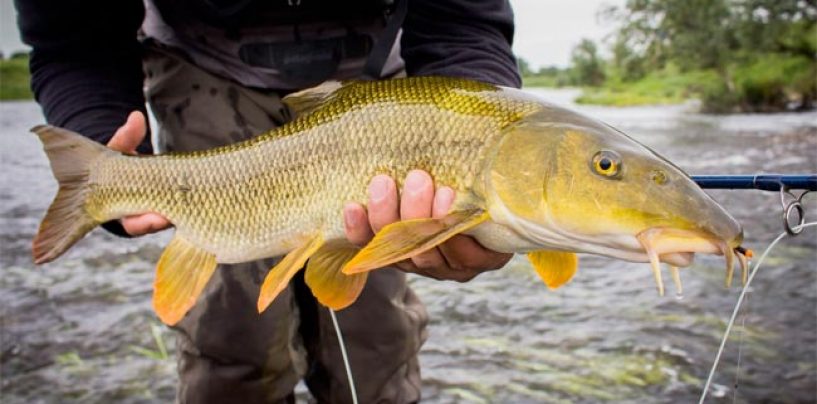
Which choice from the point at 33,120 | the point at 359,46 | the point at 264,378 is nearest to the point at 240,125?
the point at 359,46

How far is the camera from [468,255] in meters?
1.96

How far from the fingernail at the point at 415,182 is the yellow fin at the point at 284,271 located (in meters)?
0.33

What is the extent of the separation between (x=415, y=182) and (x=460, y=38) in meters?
0.88

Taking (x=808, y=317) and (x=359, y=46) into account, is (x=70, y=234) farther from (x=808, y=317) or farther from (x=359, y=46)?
(x=808, y=317)

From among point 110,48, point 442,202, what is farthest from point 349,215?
point 110,48

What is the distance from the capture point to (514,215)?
177cm

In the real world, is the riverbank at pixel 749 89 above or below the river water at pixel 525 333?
below

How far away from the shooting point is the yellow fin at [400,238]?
170cm

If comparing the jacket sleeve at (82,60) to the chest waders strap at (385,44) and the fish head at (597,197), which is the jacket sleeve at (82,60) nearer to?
the chest waders strap at (385,44)

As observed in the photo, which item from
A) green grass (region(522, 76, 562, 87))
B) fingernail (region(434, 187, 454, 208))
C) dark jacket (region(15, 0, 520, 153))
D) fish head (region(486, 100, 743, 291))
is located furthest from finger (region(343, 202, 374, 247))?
green grass (region(522, 76, 562, 87))

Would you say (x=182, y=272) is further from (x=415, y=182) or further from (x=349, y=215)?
(x=415, y=182)

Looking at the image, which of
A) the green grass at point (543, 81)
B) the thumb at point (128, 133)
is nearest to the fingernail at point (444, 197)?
the thumb at point (128, 133)

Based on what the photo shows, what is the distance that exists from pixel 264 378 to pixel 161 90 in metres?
1.13

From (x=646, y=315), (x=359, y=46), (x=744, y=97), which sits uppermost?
(x=359, y=46)
